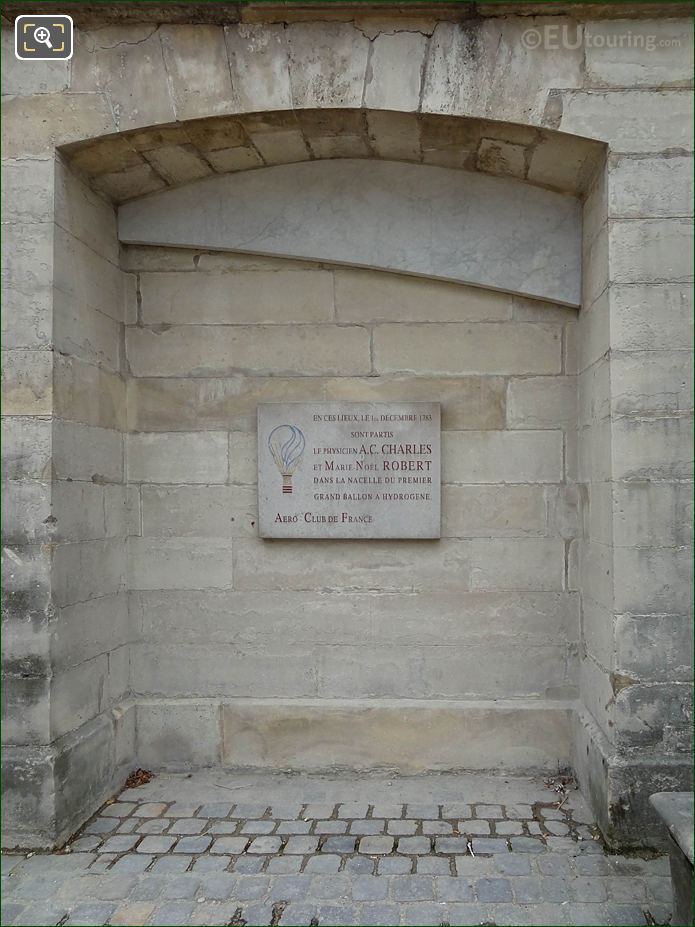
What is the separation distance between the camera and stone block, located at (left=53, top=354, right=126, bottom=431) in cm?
331

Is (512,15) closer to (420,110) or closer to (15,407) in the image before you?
(420,110)

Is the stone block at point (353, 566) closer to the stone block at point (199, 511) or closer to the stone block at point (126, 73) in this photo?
the stone block at point (199, 511)

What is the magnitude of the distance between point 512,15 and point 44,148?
2178 mm

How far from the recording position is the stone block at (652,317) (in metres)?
3.14

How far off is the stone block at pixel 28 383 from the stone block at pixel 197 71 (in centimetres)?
128

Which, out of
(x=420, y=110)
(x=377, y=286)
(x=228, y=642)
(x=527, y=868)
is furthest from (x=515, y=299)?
(x=527, y=868)

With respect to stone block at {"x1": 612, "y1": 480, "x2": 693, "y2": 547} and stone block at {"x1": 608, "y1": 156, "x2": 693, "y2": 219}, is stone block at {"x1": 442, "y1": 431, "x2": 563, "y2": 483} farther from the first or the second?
stone block at {"x1": 608, "y1": 156, "x2": 693, "y2": 219}

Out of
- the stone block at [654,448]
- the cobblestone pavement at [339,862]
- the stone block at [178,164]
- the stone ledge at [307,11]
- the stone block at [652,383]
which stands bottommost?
the cobblestone pavement at [339,862]

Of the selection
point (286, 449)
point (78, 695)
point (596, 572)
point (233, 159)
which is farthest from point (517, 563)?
point (233, 159)

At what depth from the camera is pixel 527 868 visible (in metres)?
2.94

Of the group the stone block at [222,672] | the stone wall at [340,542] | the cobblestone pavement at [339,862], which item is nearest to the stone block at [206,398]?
the stone wall at [340,542]

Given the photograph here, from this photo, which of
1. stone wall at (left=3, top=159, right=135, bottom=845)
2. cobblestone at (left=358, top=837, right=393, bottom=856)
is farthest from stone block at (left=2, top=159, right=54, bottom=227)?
cobblestone at (left=358, top=837, right=393, bottom=856)

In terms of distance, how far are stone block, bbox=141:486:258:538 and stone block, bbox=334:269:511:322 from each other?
1128mm

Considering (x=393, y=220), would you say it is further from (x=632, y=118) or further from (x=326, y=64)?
(x=632, y=118)
